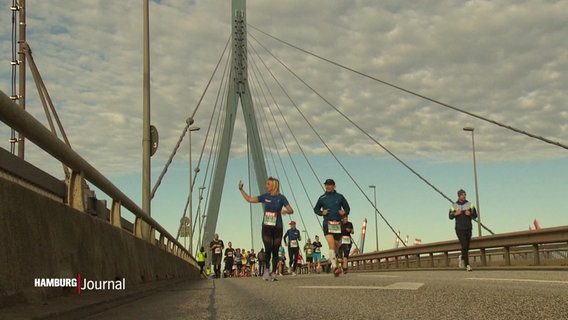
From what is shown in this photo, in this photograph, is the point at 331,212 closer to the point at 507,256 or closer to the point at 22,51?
the point at 507,256

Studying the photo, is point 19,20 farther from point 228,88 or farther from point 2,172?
point 2,172

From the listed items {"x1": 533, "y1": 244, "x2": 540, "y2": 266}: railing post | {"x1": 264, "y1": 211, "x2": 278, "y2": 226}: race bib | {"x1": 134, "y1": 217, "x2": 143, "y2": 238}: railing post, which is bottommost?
{"x1": 533, "y1": 244, "x2": 540, "y2": 266}: railing post

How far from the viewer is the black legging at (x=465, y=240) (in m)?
17.1

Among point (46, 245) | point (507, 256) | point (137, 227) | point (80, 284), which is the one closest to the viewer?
point (46, 245)

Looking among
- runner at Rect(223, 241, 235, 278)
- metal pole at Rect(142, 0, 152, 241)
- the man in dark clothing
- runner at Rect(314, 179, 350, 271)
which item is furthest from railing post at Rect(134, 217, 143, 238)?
runner at Rect(223, 241, 235, 278)

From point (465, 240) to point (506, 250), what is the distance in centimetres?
102

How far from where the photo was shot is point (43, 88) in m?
20.8

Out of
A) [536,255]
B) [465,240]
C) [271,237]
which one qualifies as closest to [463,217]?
[465,240]

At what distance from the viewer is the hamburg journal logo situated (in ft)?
16.6

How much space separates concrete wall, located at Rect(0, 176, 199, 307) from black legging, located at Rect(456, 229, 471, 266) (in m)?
11.1

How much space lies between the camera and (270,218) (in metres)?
13.8

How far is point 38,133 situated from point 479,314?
3355 mm

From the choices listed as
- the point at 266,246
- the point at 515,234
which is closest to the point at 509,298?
the point at 266,246

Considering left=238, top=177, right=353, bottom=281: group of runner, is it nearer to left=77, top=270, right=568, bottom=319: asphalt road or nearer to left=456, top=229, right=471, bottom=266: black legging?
left=456, top=229, right=471, bottom=266: black legging
